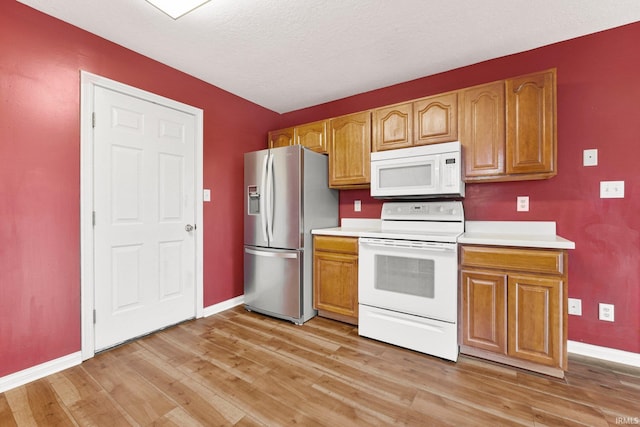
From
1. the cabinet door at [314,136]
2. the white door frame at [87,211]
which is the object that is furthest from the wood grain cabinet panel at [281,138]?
the white door frame at [87,211]

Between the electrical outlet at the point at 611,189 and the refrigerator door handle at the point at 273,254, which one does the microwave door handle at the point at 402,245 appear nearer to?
the refrigerator door handle at the point at 273,254

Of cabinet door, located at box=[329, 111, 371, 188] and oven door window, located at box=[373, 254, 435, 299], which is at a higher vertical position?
cabinet door, located at box=[329, 111, 371, 188]

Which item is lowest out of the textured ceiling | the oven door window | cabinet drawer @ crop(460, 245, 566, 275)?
the oven door window

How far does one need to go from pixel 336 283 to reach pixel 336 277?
0.06 m

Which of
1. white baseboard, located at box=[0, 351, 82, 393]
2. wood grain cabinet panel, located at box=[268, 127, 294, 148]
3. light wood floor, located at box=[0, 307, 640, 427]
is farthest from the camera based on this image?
wood grain cabinet panel, located at box=[268, 127, 294, 148]

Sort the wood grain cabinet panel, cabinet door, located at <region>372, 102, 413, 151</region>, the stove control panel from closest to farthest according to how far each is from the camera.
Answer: the stove control panel, cabinet door, located at <region>372, 102, 413, 151</region>, the wood grain cabinet panel

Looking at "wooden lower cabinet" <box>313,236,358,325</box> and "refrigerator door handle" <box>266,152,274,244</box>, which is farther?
"refrigerator door handle" <box>266,152,274,244</box>

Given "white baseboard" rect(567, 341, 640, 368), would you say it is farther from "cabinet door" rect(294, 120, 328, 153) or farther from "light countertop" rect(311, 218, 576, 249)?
"cabinet door" rect(294, 120, 328, 153)

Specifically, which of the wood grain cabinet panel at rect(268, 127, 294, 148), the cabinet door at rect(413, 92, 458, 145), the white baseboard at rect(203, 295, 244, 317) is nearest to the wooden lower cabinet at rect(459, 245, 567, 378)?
the cabinet door at rect(413, 92, 458, 145)

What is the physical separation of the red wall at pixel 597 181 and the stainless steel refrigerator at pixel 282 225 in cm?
185

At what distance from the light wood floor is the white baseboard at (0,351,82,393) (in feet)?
0.15

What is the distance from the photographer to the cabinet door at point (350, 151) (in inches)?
111

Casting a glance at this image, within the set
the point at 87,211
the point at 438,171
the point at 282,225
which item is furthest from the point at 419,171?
the point at 87,211

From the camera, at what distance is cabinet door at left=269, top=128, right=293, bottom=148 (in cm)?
331
